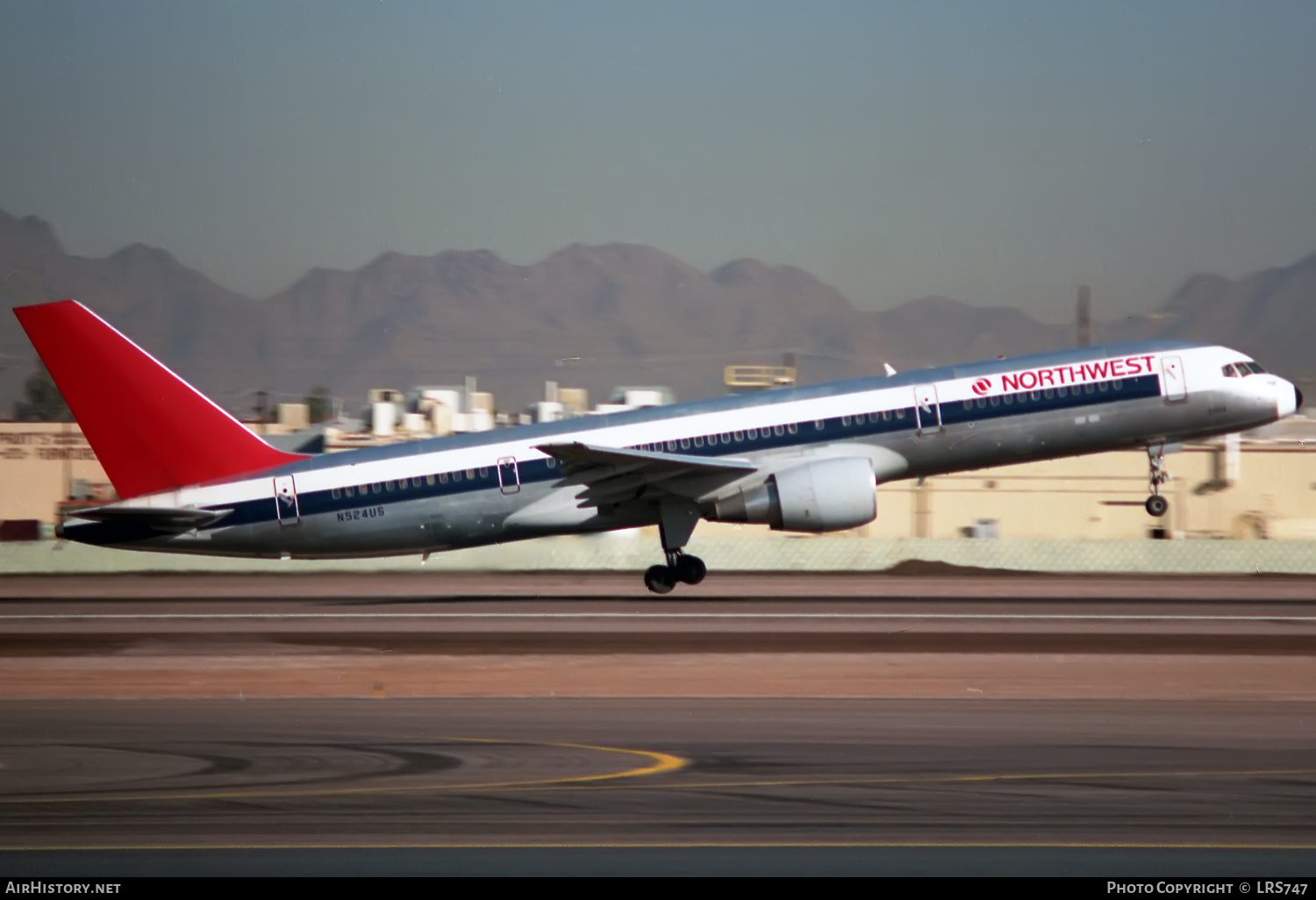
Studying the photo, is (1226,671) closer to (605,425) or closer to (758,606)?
(758,606)

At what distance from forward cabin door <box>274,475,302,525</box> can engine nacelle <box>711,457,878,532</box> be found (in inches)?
374

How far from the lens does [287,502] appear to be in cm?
3145

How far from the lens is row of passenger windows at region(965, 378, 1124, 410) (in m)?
30.9

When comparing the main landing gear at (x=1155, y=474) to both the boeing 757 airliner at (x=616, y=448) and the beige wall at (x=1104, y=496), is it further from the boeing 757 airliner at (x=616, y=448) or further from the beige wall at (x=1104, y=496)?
the beige wall at (x=1104, y=496)

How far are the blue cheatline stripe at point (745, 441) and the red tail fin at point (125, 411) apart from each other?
1.21 metres

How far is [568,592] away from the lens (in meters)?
34.5

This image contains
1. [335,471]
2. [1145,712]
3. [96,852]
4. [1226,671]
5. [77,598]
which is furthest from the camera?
[77,598]

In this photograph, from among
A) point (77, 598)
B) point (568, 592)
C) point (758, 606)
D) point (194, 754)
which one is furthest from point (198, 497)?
point (194, 754)

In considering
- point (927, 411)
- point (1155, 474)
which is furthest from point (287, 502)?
point (1155, 474)

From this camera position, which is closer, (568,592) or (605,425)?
(605,425)

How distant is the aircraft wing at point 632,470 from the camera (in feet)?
98.4

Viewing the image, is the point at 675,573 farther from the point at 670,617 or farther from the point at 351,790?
the point at 351,790

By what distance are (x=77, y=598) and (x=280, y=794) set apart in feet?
80.8

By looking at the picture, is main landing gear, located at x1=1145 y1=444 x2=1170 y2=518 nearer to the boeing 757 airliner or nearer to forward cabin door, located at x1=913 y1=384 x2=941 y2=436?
the boeing 757 airliner
